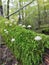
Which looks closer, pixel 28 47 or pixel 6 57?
pixel 28 47

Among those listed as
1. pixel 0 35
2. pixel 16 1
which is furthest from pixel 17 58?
pixel 16 1

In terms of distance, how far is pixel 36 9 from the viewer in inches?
445

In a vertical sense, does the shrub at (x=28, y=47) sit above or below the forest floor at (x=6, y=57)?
above

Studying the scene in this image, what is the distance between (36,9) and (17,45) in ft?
26.6

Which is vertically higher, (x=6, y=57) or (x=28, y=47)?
(x=28, y=47)

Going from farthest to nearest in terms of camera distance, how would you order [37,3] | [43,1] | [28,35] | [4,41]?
[37,3] < [43,1] < [4,41] < [28,35]

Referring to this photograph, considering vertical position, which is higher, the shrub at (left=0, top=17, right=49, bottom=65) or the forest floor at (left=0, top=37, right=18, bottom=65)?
the shrub at (left=0, top=17, right=49, bottom=65)

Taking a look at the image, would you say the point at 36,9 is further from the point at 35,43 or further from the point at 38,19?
the point at 35,43

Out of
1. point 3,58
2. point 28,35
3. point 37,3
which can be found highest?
point 37,3

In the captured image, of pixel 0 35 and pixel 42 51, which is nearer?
pixel 42 51

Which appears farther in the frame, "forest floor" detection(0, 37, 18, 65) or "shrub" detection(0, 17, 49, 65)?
"forest floor" detection(0, 37, 18, 65)

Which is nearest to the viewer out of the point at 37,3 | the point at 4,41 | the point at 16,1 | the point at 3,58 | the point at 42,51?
the point at 42,51

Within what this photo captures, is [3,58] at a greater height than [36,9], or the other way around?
[36,9]

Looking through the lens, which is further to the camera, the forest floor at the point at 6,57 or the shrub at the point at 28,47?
the forest floor at the point at 6,57
